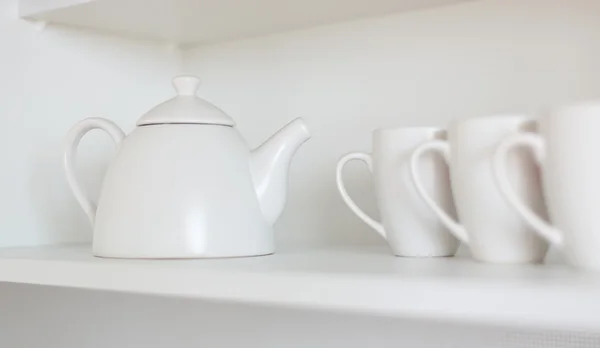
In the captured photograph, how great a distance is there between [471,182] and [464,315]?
150 mm

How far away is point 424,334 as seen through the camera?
756 millimetres

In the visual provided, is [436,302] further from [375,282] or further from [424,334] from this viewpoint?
[424,334]

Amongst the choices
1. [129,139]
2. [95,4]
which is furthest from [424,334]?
[95,4]

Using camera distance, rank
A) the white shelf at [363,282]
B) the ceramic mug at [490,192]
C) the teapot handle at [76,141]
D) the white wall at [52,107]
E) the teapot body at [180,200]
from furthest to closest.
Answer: the white wall at [52,107], the teapot handle at [76,141], the teapot body at [180,200], the ceramic mug at [490,192], the white shelf at [363,282]

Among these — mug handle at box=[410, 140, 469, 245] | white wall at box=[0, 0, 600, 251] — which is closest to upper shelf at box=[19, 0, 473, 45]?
white wall at box=[0, 0, 600, 251]

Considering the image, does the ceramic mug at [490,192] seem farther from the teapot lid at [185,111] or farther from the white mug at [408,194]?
the teapot lid at [185,111]

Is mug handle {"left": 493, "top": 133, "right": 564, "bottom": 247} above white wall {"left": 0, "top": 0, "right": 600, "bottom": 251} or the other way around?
the other way around

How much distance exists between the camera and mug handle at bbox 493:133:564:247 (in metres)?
0.51

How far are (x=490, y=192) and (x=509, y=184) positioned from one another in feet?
0.09

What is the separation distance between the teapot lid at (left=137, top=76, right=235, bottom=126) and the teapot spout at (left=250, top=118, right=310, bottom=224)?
0.15ft

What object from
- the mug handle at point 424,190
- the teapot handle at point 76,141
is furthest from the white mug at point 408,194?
the teapot handle at point 76,141

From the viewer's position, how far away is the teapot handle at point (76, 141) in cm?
77

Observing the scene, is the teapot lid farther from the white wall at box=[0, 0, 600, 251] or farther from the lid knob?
the white wall at box=[0, 0, 600, 251]

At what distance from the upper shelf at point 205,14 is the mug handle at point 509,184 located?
0.31m
